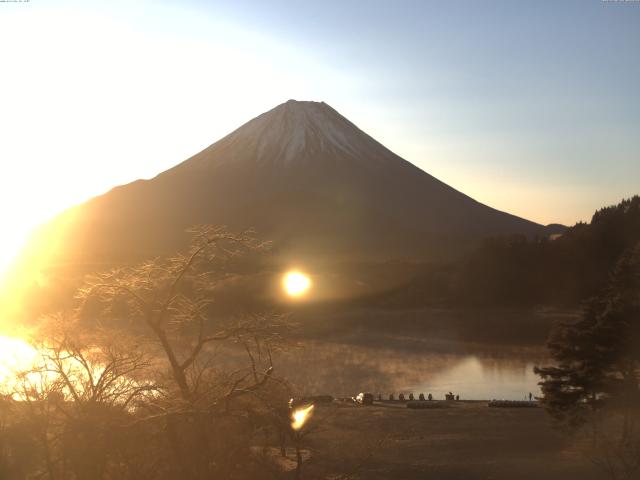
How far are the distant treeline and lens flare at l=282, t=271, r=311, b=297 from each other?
17.5 ft

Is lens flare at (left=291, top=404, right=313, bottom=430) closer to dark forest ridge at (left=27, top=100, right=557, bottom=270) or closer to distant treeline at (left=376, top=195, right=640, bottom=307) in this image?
distant treeline at (left=376, top=195, right=640, bottom=307)

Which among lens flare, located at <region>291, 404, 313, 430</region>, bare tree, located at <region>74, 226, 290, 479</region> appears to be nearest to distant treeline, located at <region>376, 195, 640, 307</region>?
lens flare, located at <region>291, 404, 313, 430</region>

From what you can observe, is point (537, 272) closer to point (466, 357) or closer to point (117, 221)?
point (466, 357)

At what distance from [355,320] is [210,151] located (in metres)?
69.7

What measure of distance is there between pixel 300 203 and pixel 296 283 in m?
40.7

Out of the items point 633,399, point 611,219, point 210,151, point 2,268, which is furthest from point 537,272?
point 210,151

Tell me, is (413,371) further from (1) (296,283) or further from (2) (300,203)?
(2) (300,203)

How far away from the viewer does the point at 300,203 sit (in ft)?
311

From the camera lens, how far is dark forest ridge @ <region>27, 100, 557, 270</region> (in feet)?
279

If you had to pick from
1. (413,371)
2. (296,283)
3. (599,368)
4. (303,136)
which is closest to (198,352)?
(599,368)

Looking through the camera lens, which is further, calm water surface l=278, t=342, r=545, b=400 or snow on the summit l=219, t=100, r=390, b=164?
snow on the summit l=219, t=100, r=390, b=164

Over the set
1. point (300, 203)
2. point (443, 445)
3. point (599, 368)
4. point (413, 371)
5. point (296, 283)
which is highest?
point (300, 203)

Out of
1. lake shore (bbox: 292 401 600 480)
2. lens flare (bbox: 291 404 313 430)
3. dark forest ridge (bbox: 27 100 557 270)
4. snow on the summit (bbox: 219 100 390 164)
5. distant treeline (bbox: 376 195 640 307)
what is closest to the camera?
lens flare (bbox: 291 404 313 430)

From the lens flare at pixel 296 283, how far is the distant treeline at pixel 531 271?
5.35 metres
